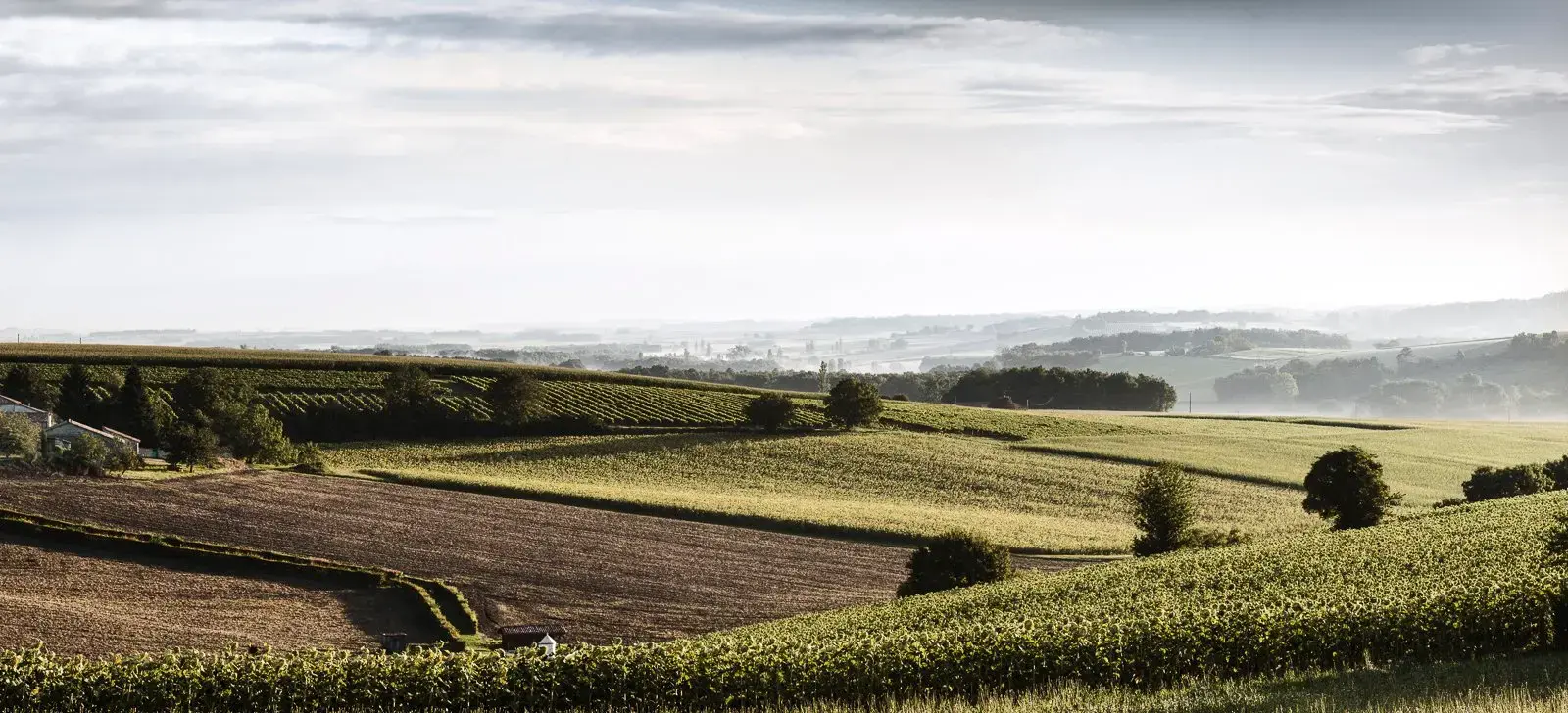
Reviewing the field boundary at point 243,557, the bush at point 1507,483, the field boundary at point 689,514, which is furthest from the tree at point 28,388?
the bush at point 1507,483

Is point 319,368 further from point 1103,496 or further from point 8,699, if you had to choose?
point 8,699

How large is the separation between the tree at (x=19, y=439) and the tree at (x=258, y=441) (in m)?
10.9

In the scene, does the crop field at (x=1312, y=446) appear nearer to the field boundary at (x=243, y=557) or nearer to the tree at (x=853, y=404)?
the tree at (x=853, y=404)

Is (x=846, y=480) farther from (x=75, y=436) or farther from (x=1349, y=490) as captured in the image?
(x=75, y=436)

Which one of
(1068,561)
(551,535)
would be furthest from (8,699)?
(1068,561)

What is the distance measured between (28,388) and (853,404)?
60058 millimetres

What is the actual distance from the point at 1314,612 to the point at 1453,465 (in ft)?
253

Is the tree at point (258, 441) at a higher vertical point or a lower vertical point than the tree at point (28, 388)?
lower

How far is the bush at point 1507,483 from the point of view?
63.9 metres

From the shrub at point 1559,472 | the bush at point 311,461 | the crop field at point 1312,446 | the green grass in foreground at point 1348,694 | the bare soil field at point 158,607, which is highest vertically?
the green grass in foreground at point 1348,694

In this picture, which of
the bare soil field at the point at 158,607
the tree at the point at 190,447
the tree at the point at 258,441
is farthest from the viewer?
the tree at the point at 258,441

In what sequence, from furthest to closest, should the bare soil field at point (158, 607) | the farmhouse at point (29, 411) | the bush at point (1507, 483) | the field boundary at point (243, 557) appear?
the farmhouse at point (29, 411) → the bush at point (1507, 483) → the field boundary at point (243, 557) → the bare soil field at point (158, 607)

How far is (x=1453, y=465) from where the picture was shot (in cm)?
8875

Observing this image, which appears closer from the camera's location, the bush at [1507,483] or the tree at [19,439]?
the bush at [1507,483]
